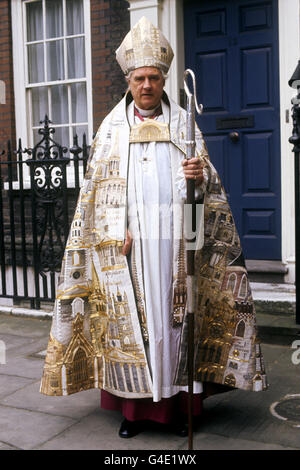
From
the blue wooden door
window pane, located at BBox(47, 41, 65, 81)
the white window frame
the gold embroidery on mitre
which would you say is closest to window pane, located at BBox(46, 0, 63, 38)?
window pane, located at BBox(47, 41, 65, 81)

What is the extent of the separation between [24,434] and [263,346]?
220 cm

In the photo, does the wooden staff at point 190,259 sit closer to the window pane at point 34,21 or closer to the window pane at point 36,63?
the window pane at point 36,63

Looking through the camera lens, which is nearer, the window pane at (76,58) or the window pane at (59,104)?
the window pane at (76,58)

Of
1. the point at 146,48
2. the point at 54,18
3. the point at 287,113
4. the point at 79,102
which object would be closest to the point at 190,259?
the point at 146,48

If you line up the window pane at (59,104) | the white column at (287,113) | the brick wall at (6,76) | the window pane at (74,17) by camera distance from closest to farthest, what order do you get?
the white column at (287,113)
the window pane at (74,17)
the window pane at (59,104)
the brick wall at (6,76)

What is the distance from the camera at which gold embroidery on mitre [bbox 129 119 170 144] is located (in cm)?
331

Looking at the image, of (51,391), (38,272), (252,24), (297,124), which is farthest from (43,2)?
(51,391)

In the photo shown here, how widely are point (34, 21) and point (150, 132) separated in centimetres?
520

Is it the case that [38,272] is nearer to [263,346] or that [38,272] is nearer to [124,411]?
[263,346]

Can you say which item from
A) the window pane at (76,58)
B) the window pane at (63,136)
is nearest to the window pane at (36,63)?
the window pane at (76,58)

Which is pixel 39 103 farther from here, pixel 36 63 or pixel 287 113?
pixel 287 113

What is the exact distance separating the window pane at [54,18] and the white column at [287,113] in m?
2.98

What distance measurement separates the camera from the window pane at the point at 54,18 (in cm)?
763

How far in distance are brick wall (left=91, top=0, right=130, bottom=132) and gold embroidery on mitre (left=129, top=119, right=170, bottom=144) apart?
12.6 ft
